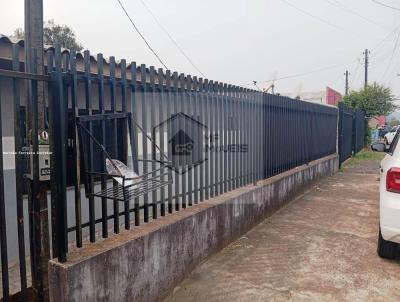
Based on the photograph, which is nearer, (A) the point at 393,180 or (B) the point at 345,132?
(A) the point at 393,180

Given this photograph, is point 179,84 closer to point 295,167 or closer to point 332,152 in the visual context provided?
point 295,167

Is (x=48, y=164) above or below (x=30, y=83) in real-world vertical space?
below

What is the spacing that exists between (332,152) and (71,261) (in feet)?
35.1

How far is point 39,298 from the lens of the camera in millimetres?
2691

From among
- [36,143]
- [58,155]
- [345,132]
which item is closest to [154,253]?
[58,155]

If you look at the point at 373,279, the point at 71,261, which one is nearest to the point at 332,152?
the point at 373,279

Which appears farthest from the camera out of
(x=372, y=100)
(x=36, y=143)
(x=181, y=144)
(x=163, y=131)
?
(x=372, y=100)

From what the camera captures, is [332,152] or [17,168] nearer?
[17,168]

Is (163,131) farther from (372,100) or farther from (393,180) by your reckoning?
(372,100)

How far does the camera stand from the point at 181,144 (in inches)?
156

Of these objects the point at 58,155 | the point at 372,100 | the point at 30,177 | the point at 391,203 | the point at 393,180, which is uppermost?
the point at 372,100

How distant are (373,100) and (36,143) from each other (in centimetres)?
2506

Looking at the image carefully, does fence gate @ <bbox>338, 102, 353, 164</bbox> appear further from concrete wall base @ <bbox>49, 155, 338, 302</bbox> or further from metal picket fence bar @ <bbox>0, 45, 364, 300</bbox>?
concrete wall base @ <bbox>49, 155, 338, 302</bbox>

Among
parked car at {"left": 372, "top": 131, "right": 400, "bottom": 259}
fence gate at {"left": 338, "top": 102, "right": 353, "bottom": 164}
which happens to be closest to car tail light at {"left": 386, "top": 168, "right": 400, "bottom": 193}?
parked car at {"left": 372, "top": 131, "right": 400, "bottom": 259}
